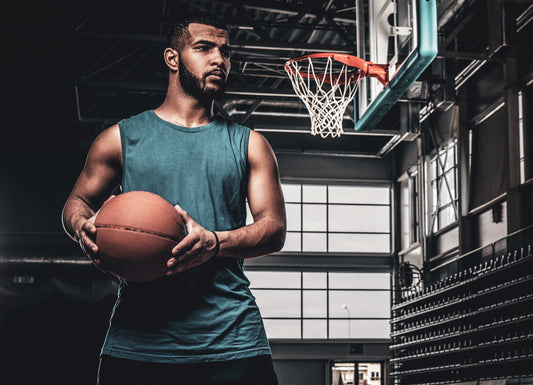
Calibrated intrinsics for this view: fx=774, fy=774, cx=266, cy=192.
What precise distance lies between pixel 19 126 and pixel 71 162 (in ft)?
5.19

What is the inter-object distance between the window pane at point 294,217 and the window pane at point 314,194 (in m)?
0.34

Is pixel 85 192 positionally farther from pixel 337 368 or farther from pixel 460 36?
pixel 337 368

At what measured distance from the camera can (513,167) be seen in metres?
12.5

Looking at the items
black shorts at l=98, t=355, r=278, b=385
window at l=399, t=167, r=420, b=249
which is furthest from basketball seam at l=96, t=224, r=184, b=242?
window at l=399, t=167, r=420, b=249

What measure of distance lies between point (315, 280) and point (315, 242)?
98 cm

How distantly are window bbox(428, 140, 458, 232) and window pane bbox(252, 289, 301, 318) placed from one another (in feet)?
13.6

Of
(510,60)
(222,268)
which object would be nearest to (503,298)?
(510,60)

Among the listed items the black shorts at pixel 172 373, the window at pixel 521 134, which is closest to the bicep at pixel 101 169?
the black shorts at pixel 172 373

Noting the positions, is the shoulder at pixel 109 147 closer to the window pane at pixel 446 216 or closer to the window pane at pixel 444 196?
the window pane at pixel 446 216

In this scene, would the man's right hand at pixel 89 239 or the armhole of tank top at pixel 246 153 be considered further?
the armhole of tank top at pixel 246 153

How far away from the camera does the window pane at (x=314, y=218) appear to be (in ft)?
64.5

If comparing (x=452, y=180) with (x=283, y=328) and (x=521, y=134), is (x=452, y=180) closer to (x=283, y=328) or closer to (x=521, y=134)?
(x=521, y=134)

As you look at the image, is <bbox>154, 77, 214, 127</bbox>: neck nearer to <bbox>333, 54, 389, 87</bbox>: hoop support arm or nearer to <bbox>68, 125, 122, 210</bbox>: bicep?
<bbox>68, 125, 122, 210</bbox>: bicep

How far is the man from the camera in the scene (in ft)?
7.27
